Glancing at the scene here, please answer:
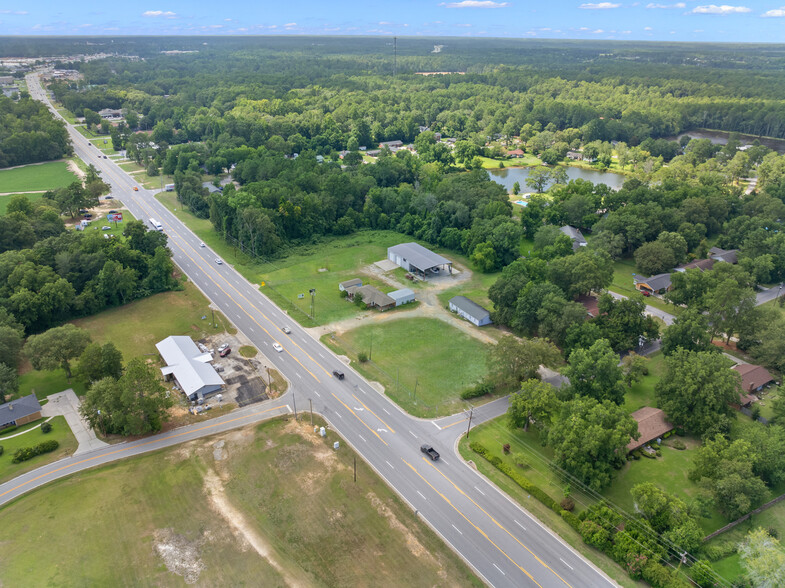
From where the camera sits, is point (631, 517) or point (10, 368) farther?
point (10, 368)

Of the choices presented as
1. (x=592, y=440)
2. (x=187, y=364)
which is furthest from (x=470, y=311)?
(x=187, y=364)

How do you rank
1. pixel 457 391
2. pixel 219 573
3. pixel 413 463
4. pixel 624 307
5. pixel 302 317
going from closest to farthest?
pixel 219 573, pixel 413 463, pixel 457 391, pixel 624 307, pixel 302 317

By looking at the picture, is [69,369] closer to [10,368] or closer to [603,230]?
[10,368]

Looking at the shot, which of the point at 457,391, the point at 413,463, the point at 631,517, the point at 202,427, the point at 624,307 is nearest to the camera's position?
the point at 631,517

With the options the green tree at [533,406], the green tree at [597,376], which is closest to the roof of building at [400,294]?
the green tree at [533,406]

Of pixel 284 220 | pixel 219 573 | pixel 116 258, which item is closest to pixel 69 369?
pixel 116 258

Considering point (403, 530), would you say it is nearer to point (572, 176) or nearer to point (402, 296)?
point (402, 296)

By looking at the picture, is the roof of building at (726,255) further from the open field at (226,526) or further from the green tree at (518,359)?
the open field at (226,526)
